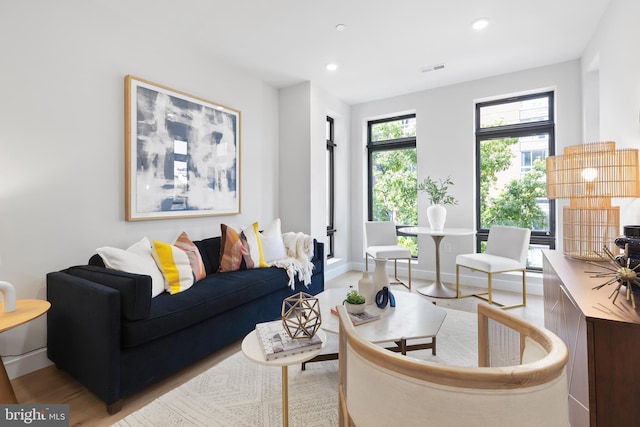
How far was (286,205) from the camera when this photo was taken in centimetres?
415

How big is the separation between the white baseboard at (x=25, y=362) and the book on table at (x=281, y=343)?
173 cm

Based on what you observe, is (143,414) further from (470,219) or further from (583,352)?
(470,219)

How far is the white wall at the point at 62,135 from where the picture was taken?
6.50ft

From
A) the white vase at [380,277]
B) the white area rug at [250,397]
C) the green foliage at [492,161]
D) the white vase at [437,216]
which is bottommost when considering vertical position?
the white area rug at [250,397]

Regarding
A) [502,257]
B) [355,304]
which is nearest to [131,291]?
[355,304]

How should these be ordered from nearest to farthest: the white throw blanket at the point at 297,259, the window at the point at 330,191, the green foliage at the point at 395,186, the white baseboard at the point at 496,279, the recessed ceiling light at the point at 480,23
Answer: the recessed ceiling light at the point at 480,23 < the white throw blanket at the point at 297,259 < the white baseboard at the point at 496,279 < the green foliage at the point at 395,186 < the window at the point at 330,191

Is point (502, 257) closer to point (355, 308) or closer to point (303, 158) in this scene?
point (355, 308)

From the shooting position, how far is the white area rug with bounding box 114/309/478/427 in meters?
1.60

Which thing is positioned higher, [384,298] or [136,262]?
[136,262]

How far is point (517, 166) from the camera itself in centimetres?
395

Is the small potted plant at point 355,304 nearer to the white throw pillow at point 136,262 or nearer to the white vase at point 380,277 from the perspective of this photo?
the white vase at point 380,277

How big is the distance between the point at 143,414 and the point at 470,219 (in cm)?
397

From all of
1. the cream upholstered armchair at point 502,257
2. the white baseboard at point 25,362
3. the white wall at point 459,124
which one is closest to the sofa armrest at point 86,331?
the white baseboard at point 25,362

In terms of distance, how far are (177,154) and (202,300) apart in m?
1.51
